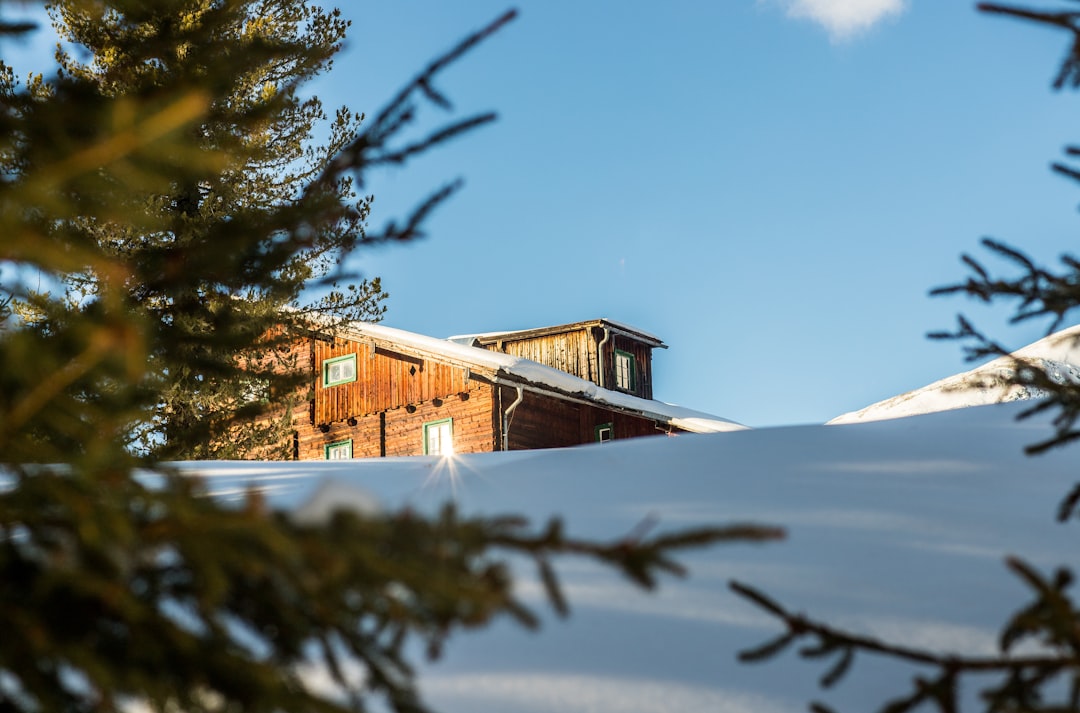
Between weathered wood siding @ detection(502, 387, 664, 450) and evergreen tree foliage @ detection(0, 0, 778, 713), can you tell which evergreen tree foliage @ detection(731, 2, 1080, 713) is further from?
weathered wood siding @ detection(502, 387, 664, 450)

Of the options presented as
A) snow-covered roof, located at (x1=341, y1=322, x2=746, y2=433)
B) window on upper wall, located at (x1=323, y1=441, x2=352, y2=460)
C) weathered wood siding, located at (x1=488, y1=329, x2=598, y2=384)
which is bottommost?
window on upper wall, located at (x1=323, y1=441, x2=352, y2=460)

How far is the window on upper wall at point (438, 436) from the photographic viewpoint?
2294 centimetres

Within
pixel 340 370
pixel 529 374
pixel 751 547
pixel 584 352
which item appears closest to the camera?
pixel 751 547

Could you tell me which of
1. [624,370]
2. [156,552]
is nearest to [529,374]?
[624,370]

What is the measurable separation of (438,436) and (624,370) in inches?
299

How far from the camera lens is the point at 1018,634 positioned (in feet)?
7.18

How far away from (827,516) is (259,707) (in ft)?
9.01

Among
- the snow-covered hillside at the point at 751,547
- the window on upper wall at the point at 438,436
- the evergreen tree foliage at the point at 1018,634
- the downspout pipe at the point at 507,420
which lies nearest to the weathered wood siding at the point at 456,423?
the window on upper wall at the point at 438,436

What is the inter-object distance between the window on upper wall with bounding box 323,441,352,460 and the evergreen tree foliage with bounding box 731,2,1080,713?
22.2 m

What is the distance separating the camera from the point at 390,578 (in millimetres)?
1436

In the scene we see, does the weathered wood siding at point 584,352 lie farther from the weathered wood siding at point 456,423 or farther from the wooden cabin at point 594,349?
the weathered wood siding at point 456,423

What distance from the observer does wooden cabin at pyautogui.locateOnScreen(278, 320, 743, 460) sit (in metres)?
22.3

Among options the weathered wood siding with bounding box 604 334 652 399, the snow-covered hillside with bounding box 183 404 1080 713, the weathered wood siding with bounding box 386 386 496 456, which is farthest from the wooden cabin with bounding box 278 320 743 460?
the snow-covered hillside with bounding box 183 404 1080 713

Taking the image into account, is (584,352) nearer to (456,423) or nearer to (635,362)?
(635,362)
